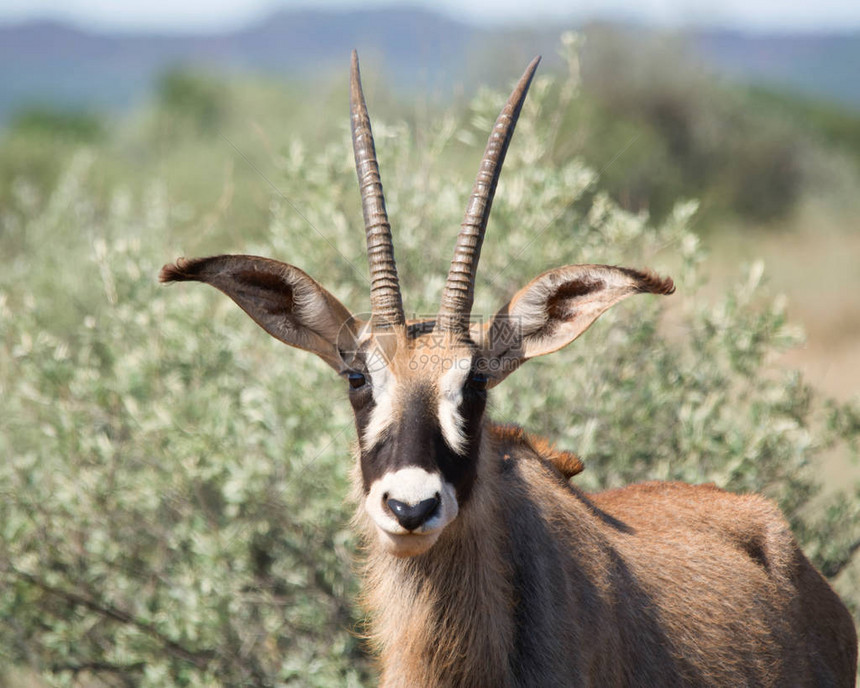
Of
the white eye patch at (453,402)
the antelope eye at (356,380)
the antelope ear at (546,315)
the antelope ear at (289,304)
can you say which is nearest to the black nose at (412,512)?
the white eye patch at (453,402)

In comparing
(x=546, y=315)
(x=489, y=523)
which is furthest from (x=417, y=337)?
(x=489, y=523)

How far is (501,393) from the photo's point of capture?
248 inches

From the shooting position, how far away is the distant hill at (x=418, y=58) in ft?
28.5

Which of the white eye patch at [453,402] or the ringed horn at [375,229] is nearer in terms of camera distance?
the white eye patch at [453,402]

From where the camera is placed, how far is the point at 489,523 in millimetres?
3900

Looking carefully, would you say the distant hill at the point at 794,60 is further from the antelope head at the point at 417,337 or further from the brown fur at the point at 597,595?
the antelope head at the point at 417,337

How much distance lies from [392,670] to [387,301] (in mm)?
1437

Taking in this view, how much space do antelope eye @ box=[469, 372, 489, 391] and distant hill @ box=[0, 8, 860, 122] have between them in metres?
3.73

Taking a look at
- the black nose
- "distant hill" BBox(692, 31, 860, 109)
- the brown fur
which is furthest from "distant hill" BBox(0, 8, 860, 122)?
the black nose

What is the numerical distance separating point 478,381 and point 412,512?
712 mm

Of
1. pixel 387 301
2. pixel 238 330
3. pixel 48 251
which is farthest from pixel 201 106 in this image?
pixel 387 301

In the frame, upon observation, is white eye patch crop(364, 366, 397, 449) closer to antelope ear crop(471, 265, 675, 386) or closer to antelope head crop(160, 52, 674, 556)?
antelope head crop(160, 52, 674, 556)

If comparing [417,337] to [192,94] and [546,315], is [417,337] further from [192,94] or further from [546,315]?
[192,94]

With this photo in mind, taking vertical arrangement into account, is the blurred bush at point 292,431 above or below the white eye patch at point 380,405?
below
